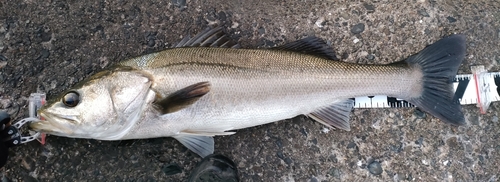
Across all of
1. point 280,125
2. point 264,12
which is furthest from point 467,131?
point 264,12

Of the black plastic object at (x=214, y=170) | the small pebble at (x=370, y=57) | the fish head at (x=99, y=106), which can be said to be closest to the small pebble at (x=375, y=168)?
the small pebble at (x=370, y=57)

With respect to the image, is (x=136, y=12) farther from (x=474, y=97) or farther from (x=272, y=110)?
(x=474, y=97)

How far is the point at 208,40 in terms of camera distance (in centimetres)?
247

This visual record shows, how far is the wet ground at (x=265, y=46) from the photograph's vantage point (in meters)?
2.53

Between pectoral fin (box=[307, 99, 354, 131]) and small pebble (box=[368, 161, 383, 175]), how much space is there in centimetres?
35

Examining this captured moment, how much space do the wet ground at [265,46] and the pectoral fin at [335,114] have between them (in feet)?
0.45

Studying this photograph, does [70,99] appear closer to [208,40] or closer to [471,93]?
[208,40]

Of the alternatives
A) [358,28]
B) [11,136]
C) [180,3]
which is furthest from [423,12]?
[11,136]

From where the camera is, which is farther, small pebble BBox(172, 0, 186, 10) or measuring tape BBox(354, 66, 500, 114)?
small pebble BBox(172, 0, 186, 10)

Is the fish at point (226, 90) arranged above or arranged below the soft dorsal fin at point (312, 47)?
below

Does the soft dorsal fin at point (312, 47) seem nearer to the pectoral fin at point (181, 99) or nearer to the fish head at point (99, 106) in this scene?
the pectoral fin at point (181, 99)

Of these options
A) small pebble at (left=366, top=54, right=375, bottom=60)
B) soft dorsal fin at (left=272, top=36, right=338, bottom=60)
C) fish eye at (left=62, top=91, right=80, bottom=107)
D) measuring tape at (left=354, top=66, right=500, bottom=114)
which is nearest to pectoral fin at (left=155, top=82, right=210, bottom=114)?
fish eye at (left=62, top=91, right=80, bottom=107)

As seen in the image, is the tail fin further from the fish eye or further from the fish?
the fish eye

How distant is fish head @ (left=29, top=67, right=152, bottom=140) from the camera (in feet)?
6.95
